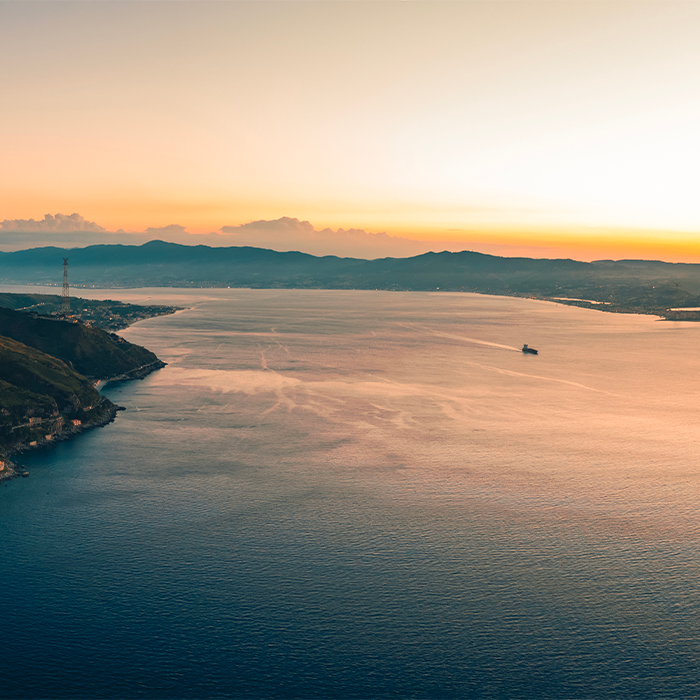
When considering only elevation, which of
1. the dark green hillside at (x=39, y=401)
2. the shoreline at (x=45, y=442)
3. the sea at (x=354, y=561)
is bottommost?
the sea at (x=354, y=561)

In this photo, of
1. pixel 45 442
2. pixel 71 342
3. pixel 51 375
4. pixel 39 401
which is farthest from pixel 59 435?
pixel 71 342

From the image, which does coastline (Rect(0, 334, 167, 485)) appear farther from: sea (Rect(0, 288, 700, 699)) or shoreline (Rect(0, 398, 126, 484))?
sea (Rect(0, 288, 700, 699))

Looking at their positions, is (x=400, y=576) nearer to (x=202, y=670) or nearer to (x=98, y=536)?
(x=202, y=670)

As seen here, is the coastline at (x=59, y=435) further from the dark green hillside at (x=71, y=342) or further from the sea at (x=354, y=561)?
the dark green hillside at (x=71, y=342)

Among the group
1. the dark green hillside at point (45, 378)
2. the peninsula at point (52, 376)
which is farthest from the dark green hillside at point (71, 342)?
the dark green hillside at point (45, 378)

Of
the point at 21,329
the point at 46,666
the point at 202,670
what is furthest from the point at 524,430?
the point at 21,329

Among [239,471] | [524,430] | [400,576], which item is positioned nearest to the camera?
[400,576]

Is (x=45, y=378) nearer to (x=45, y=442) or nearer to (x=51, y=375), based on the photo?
(x=51, y=375)
